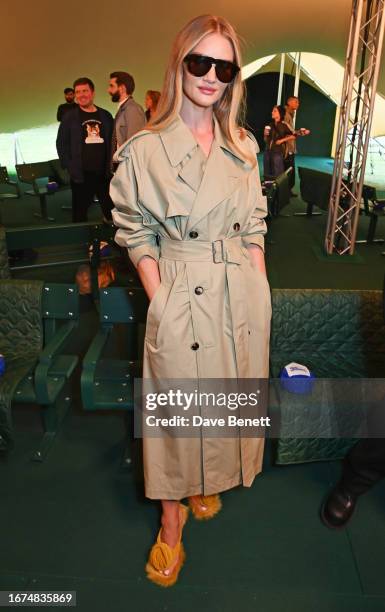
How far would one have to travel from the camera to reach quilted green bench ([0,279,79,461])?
234 cm

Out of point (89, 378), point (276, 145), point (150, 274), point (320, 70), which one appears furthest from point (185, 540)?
point (320, 70)

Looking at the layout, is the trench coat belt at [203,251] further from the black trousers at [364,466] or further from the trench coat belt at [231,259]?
the black trousers at [364,466]

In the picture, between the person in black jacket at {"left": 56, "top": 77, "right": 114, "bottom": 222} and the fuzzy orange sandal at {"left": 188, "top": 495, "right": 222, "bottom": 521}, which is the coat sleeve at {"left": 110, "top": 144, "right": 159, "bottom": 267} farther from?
the person in black jacket at {"left": 56, "top": 77, "right": 114, "bottom": 222}

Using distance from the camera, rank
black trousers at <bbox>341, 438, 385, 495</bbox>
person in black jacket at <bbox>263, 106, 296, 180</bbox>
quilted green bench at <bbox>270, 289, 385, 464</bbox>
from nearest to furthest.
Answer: black trousers at <bbox>341, 438, 385, 495</bbox>
quilted green bench at <bbox>270, 289, 385, 464</bbox>
person in black jacket at <bbox>263, 106, 296, 180</bbox>

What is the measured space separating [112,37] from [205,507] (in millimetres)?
9076

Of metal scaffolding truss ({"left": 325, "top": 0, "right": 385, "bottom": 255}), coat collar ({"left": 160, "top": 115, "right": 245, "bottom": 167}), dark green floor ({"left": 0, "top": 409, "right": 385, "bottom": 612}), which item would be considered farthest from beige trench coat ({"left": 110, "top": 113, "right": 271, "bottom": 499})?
metal scaffolding truss ({"left": 325, "top": 0, "right": 385, "bottom": 255})

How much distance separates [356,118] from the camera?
19.1 feet

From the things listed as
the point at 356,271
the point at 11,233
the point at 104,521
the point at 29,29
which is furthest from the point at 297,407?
the point at 29,29

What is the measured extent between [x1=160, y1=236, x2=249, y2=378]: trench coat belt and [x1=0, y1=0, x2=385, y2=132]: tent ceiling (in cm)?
824

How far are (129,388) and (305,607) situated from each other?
1.18 meters

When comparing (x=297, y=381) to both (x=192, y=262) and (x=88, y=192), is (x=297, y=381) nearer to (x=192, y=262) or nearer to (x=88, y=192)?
(x=192, y=262)

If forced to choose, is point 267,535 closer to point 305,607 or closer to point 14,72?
point 305,607

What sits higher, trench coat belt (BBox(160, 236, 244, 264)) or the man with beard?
the man with beard

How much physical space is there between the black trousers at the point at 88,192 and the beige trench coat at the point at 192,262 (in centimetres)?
373
